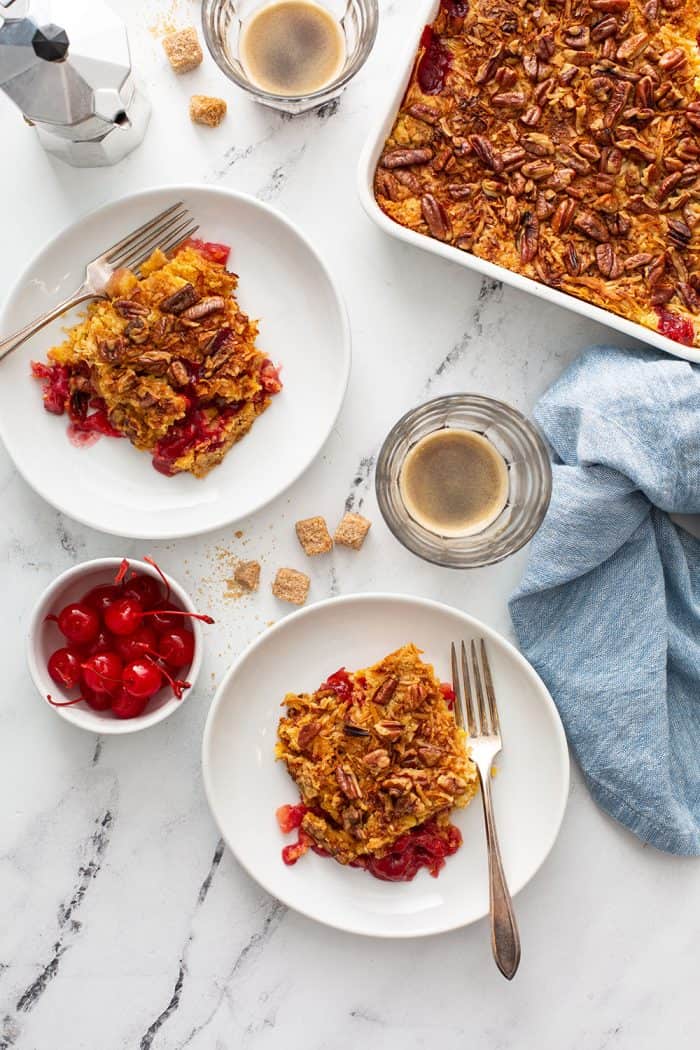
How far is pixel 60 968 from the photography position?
2.27 metres

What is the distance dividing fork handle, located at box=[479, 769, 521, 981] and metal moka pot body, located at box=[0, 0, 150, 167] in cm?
175

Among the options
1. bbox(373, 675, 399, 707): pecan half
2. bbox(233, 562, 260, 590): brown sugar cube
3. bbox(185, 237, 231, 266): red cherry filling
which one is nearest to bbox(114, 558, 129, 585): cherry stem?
bbox(233, 562, 260, 590): brown sugar cube

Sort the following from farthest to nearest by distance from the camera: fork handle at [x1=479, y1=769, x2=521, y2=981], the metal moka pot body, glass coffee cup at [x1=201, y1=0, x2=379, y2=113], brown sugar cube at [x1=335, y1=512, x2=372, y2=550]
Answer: brown sugar cube at [x1=335, y1=512, x2=372, y2=550]
glass coffee cup at [x1=201, y1=0, x2=379, y2=113]
fork handle at [x1=479, y1=769, x2=521, y2=981]
the metal moka pot body

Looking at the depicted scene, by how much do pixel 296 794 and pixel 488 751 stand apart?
0.48 m

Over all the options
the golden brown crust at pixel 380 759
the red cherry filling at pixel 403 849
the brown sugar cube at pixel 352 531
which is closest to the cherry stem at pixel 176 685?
A: the golden brown crust at pixel 380 759

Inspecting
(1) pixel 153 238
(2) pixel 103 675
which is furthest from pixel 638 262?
(2) pixel 103 675

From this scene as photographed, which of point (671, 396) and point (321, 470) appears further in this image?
point (321, 470)

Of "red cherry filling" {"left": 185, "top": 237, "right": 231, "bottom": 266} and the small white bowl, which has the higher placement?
"red cherry filling" {"left": 185, "top": 237, "right": 231, "bottom": 266}

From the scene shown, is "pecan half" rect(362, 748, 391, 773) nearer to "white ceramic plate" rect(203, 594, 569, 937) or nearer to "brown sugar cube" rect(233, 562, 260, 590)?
"white ceramic plate" rect(203, 594, 569, 937)

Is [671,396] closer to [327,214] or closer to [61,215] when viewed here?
[327,214]

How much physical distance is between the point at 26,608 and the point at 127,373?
67 cm

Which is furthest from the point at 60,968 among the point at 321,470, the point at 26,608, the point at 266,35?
the point at 266,35

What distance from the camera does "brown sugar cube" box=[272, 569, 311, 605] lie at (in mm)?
2217

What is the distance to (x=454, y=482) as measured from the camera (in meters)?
2.19
